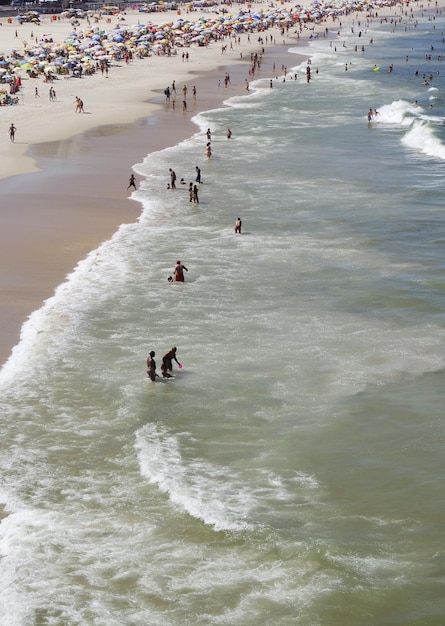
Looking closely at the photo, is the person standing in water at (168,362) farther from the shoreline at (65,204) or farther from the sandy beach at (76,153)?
the sandy beach at (76,153)

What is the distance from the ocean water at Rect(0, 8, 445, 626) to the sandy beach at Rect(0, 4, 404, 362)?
3.84 ft

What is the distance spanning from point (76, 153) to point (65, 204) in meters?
11.1

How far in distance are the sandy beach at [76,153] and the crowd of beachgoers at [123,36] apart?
1.40 m

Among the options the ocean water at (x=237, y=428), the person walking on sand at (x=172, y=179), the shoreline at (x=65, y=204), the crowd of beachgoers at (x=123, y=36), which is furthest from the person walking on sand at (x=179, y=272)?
the crowd of beachgoers at (x=123, y=36)

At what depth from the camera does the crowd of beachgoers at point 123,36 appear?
2936 inches

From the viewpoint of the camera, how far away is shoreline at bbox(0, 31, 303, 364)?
26.8 meters

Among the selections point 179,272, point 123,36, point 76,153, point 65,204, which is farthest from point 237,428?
point 123,36

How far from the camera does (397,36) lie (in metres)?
126

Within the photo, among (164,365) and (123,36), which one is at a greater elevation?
(123,36)

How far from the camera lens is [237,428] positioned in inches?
747

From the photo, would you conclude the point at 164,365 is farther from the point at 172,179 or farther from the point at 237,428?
the point at 172,179

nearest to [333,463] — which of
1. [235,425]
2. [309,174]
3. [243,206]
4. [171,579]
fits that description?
[235,425]

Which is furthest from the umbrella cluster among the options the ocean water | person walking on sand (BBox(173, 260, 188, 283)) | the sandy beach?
person walking on sand (BBox(173, 260, 188, 283))

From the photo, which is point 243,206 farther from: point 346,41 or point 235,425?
point 346,41
